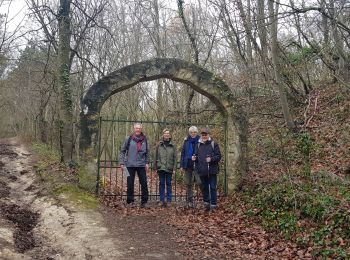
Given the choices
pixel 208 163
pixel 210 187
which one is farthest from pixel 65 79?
pixel 210 187

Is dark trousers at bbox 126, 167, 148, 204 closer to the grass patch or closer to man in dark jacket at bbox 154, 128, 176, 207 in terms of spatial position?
man in dark jacket at bbox 154, 128, 176, 207

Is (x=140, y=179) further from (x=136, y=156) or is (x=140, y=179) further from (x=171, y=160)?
(x=171, y=160)

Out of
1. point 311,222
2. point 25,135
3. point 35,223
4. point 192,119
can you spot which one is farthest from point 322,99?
point 25,135

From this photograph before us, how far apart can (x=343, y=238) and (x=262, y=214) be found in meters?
2.08

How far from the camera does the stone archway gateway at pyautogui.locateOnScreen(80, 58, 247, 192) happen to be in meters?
9.09

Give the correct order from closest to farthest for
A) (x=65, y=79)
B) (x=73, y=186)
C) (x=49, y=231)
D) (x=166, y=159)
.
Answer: (x=49, y=231) → (x=166, y=159) → (x=73, y=186) → (x=65, y=79)

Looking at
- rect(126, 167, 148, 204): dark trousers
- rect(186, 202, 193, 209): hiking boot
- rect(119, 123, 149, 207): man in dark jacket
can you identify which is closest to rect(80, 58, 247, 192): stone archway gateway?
rect(119, 123, 149, 207): man in dark jacket

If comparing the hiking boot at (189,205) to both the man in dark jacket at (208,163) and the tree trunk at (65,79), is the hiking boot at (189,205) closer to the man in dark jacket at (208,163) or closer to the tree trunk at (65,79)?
the man in dark jacket at (208,163)

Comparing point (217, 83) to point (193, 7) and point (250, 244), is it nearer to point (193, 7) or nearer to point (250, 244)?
point (250, 244)

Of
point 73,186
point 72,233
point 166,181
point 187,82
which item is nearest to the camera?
point 72,233

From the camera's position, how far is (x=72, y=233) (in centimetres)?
638

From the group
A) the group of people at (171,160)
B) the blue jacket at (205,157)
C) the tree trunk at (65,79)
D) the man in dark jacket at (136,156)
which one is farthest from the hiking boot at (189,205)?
the tree trunk at (65,79)

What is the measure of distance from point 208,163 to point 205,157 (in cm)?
15

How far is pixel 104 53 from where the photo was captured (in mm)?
19469
